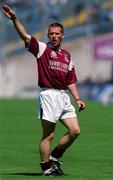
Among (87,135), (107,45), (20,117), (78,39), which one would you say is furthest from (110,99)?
(87,135)

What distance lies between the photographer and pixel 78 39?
152 feet

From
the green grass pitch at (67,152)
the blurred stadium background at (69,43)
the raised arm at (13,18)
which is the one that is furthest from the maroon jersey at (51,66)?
the blurred stadium background at (69,43)

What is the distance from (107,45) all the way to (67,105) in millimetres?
30993

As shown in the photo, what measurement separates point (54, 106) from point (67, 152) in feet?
14.2

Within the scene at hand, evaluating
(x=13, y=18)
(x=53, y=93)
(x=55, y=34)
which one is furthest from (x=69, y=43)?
(x=13, y=18)

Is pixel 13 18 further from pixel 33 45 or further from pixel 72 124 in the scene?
pixel 72 124

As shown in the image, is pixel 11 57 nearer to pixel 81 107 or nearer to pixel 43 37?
pixel 43 37

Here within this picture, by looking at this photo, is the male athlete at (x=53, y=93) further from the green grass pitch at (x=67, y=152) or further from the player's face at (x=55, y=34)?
the green grass pitch at (x=67, y=152)

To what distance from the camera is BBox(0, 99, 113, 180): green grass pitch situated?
12.0 m

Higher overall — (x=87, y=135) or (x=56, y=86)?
(x=56, y=86)

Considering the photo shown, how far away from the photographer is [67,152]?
1582 cm

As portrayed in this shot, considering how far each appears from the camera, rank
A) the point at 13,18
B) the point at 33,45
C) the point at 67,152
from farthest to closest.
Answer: the point at 67,152
the point at 33,45
the point at 13,18

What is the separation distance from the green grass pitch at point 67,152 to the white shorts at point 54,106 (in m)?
0.82

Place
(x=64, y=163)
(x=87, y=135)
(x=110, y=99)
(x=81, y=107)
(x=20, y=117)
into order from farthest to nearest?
(x=110, y=99) < (x=20, y=117) < (x=87, y=135) < (x=64, y=163) < (x=81, y=107)
